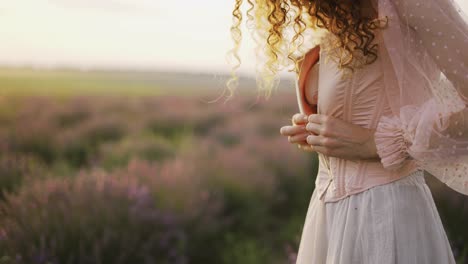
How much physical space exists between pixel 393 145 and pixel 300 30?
22.6 inches

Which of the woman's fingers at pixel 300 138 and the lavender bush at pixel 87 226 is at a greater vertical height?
the woman's fingers at pixel 300 138

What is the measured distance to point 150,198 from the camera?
154 inches

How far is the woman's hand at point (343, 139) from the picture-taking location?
143 centimetres

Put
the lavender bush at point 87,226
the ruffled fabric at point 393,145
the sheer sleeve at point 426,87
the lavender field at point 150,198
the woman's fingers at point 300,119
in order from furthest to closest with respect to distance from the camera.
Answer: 1. the lavender field at point 150,198
2. the lavender bush at point 87,226
3. the woman's fingers at point 300,119
4. the ruffled fabric at point 393,145
5. the sheer sleeve at point 426,87

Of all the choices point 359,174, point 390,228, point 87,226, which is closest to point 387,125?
point 359,174

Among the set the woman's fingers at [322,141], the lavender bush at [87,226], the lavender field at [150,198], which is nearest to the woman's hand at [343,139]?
the woman's fingers at [322,141]

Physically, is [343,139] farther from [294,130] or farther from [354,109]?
[294,130]

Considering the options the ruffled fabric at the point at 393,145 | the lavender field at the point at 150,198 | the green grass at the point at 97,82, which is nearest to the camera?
the ruffled fabric at the point at 393,145

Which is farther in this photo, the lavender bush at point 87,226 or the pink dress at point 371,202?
the lavender bush at point 87,226

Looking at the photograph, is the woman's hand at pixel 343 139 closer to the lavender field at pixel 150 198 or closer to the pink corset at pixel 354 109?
the pink corset at pixel 354 109

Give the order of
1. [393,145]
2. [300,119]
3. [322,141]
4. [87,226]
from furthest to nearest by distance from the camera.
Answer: [87,226], [300,119], [322,141], [393,145]

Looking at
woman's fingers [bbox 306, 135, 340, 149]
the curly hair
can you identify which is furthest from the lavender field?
woman's fingers [bbox 306, 135, 340, 149]

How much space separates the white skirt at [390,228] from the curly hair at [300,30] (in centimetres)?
38

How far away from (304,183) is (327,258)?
457cm
